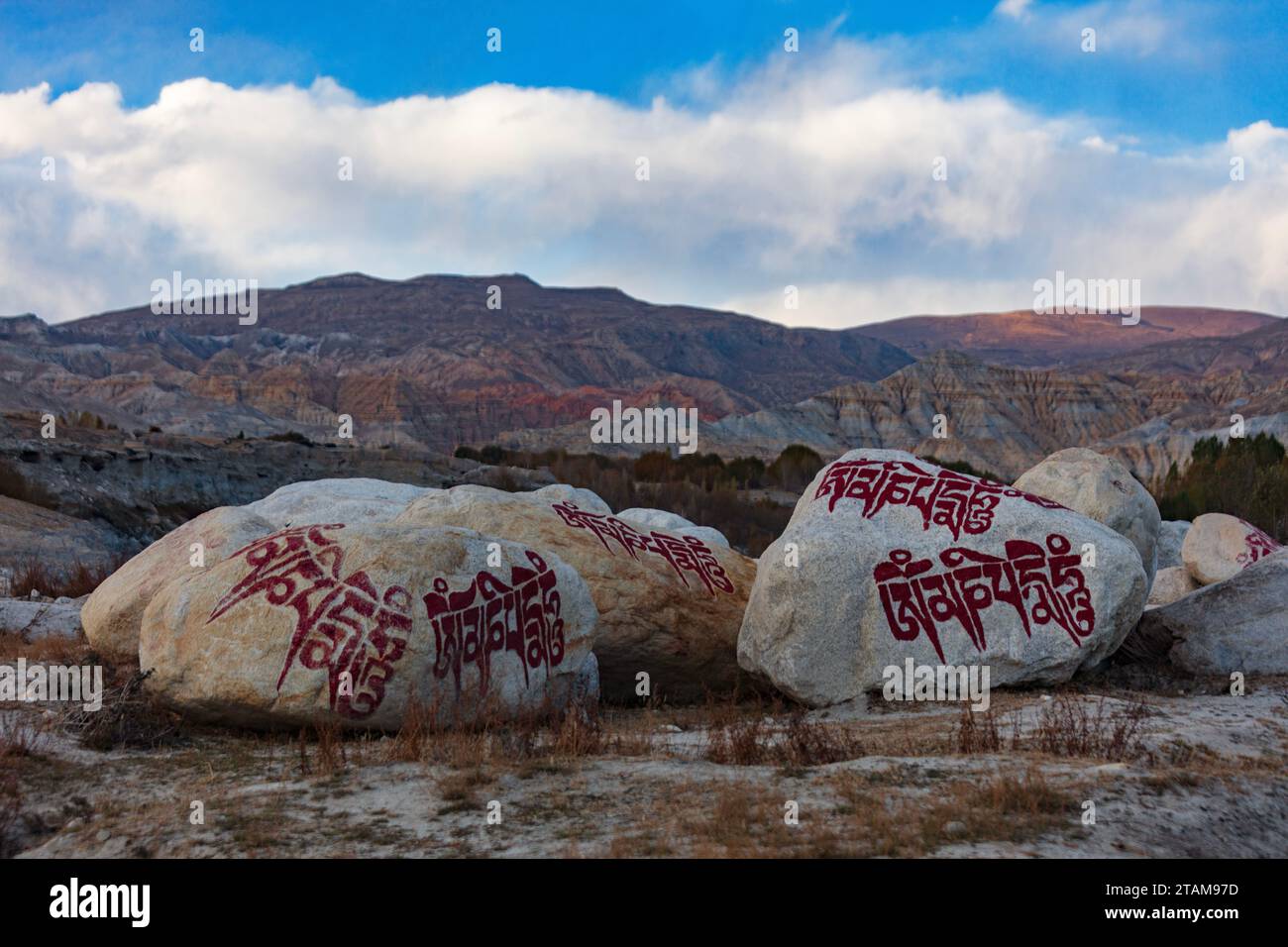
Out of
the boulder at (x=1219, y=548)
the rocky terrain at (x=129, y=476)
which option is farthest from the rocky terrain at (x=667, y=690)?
the rocky terrain at (x=129, y=476)

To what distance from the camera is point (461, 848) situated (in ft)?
17.6

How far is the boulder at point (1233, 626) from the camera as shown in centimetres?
1085

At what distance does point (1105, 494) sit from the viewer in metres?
12.6

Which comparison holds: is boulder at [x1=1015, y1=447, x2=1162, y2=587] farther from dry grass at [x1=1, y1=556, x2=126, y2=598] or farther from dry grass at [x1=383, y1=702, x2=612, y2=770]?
dry grass at [x1=1, y1=556, x2=126, y2=598]

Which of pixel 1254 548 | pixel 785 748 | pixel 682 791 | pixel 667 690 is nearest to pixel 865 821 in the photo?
pixel 682 791

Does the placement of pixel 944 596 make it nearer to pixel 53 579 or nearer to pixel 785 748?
pixel 785 748

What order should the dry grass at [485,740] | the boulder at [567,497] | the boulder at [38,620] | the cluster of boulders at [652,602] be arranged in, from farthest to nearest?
the boulder at [567,497], the boulder at [38,620], the cluster of boulders at [652,602], the dry grass at [485,740]

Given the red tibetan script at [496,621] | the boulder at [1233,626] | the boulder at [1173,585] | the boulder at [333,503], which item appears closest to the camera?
the red tibetan script at [496,621]

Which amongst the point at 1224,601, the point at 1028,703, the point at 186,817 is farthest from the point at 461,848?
the point at 1224,601

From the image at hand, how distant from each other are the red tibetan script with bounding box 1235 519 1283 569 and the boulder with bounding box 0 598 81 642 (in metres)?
17.5

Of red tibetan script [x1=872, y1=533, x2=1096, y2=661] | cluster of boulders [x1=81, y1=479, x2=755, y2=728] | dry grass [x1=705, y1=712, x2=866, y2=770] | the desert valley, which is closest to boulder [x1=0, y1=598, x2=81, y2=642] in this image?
the desert valley

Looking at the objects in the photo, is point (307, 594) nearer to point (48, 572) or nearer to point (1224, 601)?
point (1224, 601)

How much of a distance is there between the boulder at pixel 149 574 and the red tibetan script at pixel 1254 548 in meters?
15.8

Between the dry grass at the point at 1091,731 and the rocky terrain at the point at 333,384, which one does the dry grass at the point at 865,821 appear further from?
the rocky terrain at the point at 333,384
